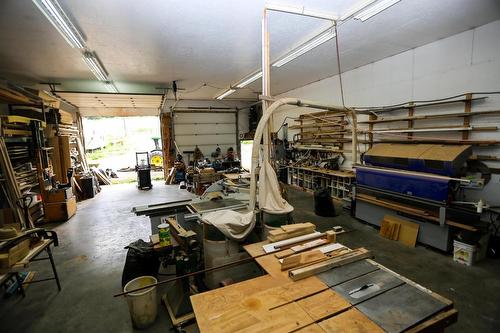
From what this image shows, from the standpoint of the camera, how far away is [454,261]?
338cm

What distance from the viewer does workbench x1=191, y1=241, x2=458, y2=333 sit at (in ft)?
3.80

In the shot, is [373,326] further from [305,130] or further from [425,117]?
[305,130]

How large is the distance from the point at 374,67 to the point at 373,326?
19.0ft

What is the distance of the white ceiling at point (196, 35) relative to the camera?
3.05 m

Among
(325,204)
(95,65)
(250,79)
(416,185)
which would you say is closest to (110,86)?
(95,65)

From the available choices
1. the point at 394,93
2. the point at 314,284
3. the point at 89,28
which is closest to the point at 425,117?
the point at 394,93

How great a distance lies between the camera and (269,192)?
262cm

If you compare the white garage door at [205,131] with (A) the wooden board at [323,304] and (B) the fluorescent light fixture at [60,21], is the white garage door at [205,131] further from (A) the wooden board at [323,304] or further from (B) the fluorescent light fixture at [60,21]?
(A) the wooden board at [323,304]

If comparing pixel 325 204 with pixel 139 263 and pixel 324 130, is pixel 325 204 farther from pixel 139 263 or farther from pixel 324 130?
pixel 139 263

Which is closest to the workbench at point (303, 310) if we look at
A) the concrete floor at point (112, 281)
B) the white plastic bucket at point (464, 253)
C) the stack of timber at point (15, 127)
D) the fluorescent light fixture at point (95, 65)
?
the concrete floor at point (112, 281)

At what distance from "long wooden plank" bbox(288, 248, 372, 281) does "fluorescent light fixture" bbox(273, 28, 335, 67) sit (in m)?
3.40

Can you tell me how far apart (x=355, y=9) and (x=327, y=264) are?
3166mm

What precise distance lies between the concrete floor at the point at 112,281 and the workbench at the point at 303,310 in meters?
1.46

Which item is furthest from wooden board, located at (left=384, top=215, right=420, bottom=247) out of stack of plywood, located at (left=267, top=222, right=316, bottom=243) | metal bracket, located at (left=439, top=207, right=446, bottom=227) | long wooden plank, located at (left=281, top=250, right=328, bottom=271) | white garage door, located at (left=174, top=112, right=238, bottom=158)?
white garage door, located at (left=174, top=112, right=238, bottom=158)
